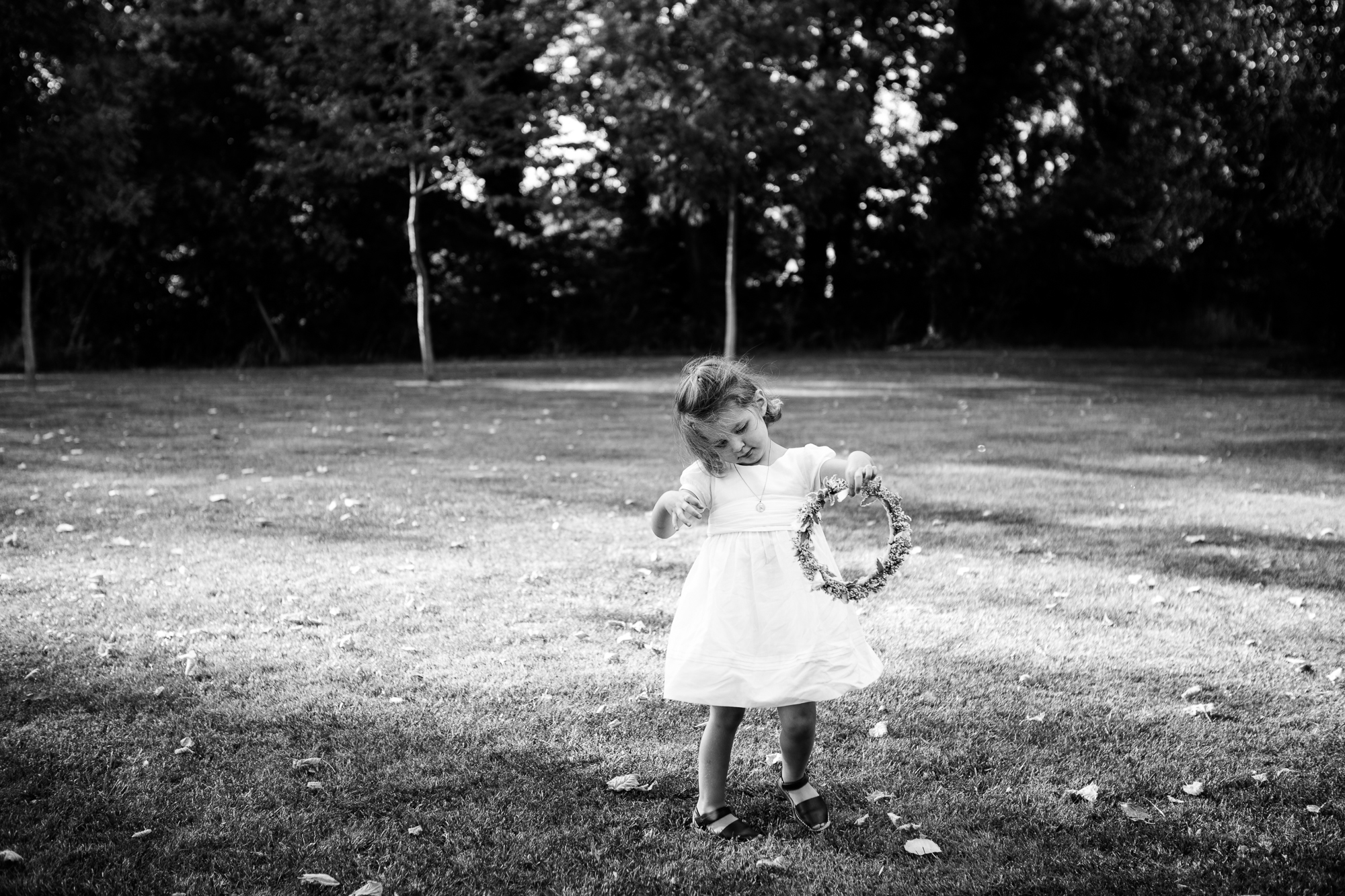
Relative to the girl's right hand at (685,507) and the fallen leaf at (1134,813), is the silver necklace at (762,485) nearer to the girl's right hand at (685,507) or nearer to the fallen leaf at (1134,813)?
the girl's right hand at (685,507)

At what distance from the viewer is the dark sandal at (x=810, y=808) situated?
3.67 m

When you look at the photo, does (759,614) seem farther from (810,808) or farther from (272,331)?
(272,331)

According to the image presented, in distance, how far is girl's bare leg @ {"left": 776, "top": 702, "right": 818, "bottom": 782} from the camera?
12.1 feet

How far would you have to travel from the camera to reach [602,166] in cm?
2802

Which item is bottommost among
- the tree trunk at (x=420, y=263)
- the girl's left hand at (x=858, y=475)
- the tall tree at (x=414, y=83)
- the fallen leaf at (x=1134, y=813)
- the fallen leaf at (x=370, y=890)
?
the fallen leaf at (x=370, y=890)

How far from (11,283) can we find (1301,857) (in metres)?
27.7

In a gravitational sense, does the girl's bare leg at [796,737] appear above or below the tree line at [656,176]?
below

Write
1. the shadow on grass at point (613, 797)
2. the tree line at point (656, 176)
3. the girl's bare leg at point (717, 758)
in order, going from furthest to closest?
the tree line at point (656, 176)
the girl's bare leg at point (717, 758)
the shadow on grass at point (613, 797)

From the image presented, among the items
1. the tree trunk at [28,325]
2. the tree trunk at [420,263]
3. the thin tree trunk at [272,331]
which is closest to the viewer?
the tree trunk at [28,325]

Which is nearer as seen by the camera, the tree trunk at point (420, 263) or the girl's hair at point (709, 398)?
the girl's hair at point (709, 398)

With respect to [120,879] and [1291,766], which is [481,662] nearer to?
[120,879]

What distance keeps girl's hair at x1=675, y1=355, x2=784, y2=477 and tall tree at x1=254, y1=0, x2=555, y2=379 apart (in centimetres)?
1684

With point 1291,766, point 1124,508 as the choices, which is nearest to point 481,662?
point 1291,766

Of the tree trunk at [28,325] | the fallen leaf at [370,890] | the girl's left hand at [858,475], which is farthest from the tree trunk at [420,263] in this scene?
the fallen leaf at [370,890]
